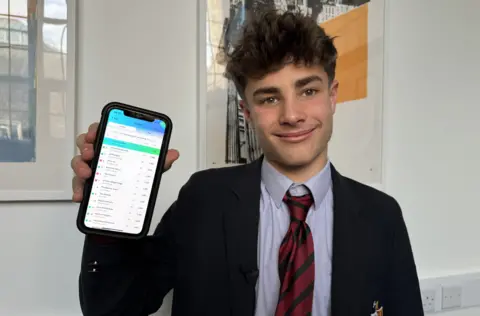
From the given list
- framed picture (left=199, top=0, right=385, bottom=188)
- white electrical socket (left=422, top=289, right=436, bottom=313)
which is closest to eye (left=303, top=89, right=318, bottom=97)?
framed picture (left=199, top=0, right=385, bottom=188)

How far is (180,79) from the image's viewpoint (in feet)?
2.86

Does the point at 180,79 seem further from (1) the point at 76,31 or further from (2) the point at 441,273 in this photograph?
(2) the point at 441,273

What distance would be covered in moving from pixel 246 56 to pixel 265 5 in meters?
0.28

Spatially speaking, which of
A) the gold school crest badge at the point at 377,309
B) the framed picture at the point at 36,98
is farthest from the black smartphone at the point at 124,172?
the gold school crest badge at the point at 377,309

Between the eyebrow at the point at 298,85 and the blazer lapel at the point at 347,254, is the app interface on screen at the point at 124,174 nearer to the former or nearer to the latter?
the eyebrow at the point at 298,85

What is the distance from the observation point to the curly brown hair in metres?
0.68

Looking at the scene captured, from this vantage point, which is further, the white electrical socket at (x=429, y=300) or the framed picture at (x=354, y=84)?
the white electrical socket at (x=429, y=300)

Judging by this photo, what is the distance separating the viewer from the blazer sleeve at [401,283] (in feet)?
2.41

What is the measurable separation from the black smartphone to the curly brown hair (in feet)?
0.62

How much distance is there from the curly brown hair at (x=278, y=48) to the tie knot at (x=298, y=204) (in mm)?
212

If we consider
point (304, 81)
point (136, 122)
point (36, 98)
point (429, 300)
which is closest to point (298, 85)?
point (304, 81)

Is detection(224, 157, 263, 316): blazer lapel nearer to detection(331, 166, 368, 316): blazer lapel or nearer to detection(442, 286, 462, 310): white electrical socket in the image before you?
detection(331, 166, 368, 316): blazer lapel

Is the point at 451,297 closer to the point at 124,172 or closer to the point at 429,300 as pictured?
the point at 429,300

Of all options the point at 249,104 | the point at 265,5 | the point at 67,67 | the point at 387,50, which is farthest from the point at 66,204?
the point at 387,50
